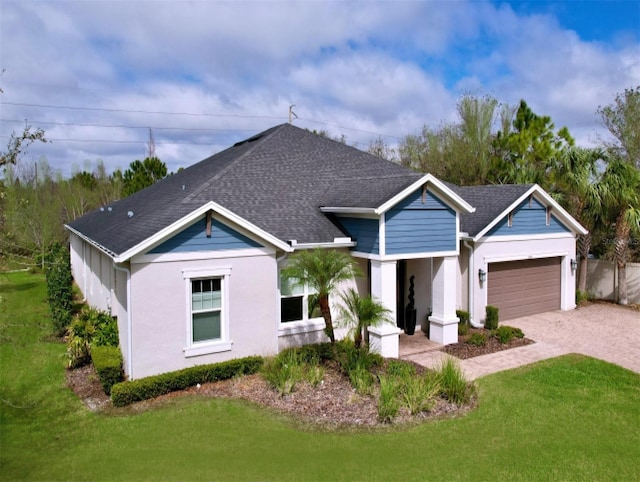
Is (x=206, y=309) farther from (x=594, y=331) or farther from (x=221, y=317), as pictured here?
(x=594, y=331)

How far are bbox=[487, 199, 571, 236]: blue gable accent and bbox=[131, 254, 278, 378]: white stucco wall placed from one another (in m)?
8.91

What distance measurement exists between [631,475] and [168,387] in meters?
9.31

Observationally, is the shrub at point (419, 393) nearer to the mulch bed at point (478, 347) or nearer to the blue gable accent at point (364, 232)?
the mulch bed at point (478, 347)

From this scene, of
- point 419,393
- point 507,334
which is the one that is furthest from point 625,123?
point 419,393

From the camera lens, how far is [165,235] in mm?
11688

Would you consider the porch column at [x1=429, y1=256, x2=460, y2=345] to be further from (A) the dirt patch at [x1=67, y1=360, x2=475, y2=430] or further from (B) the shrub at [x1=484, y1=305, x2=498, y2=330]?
(A) the dirt patch at [x1=67, y1=360, x2=475, y2=430]

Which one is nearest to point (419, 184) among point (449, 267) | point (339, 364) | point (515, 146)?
point (449, 267)

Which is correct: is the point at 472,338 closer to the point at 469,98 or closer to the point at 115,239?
the point at 115,239

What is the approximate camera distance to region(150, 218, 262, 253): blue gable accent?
39.3 ft

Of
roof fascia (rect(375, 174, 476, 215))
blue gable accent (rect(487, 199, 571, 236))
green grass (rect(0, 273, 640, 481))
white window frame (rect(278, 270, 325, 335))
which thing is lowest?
green grass (rect(0, 273, 640, 481))

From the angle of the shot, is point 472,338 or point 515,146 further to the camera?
point 515,146

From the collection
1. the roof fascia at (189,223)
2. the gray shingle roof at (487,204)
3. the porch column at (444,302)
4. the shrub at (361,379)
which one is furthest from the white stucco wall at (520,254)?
the roof fascia at (189,223)

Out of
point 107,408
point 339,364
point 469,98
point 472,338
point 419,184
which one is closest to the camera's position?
point 107,408

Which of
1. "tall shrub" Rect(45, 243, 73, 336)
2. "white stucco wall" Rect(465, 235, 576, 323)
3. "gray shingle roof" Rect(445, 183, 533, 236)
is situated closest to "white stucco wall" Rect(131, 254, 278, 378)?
"tall shrub" Rect(45, 243, 73, 336)
